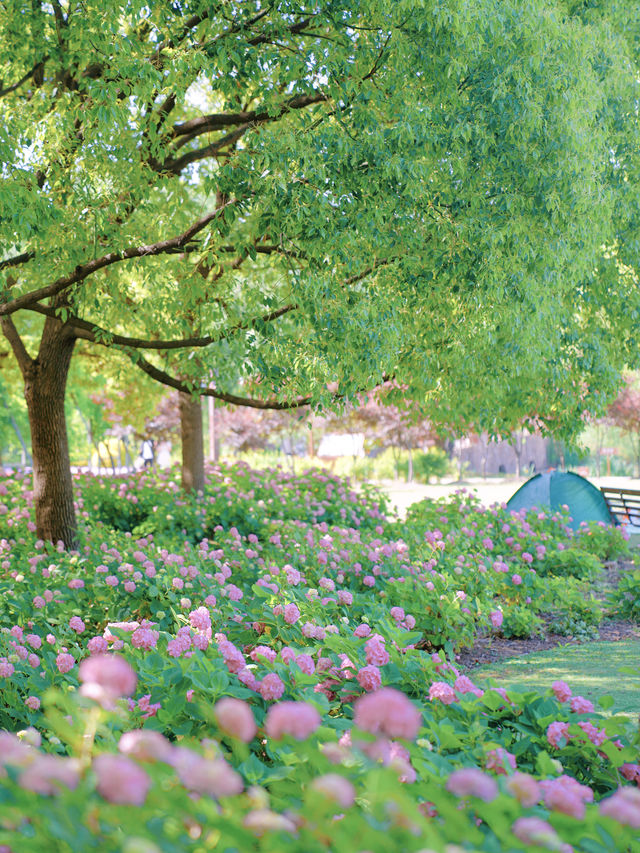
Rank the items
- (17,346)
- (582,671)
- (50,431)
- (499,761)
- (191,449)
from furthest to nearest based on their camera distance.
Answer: (191,449)
(17,346)
(50,431)
(582,671)
(499,761)

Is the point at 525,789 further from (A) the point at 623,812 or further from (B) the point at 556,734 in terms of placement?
(B) the point at 556,734

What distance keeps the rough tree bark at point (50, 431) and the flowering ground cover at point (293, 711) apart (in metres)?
0.41

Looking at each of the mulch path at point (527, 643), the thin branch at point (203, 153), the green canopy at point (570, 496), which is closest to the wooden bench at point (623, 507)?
the green canopy at point (570, 496)

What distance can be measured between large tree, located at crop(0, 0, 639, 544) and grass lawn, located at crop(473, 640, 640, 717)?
7.58 ft

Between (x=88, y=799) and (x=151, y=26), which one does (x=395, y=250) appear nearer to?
(x=151, y=26)

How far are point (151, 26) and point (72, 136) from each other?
4.69 ft

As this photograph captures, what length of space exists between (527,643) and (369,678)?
416 centimetres

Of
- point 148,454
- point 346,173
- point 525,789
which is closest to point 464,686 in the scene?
point 525,789

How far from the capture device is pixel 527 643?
657 centimetres

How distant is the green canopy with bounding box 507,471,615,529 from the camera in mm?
13398

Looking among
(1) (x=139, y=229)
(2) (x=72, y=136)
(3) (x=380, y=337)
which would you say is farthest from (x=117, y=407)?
(3) (x=380, y=337)

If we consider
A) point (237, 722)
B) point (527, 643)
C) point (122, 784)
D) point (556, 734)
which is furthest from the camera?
point (527, 643)

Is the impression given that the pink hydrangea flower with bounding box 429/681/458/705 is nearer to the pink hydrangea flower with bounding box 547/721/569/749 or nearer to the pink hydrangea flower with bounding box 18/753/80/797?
the pink hydrangea flower with bounding box 547/721/569/749

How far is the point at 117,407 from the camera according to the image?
13.6 metres
